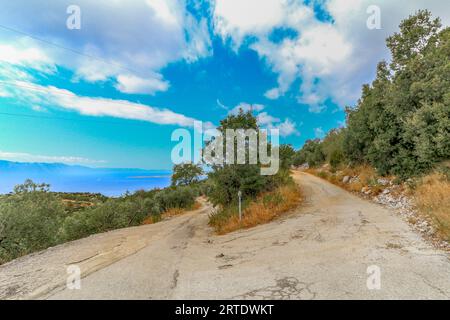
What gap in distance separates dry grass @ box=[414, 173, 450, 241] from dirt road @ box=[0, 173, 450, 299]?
2.02 ft

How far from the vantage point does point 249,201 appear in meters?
11.5

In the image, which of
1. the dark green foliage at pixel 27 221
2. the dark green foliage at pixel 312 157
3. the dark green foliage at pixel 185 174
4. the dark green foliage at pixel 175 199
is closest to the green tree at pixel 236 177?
the dark green foliage at pixel 27 221

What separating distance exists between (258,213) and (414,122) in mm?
7766

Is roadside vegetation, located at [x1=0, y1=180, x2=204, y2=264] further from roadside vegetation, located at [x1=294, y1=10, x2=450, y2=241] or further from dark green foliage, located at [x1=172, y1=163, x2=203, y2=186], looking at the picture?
dark green foliage, located at [x1=172, y1=163, x2=203, y2=186]

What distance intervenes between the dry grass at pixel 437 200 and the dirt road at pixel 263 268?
617mm

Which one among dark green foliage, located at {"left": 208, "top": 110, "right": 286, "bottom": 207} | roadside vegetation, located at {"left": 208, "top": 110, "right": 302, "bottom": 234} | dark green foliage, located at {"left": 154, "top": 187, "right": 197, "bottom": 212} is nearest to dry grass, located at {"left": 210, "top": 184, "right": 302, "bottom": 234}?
roadside vegetation, located at {"left": 208, "top": 110, "right": 302, "bottom": 234}

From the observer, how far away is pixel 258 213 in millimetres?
9820

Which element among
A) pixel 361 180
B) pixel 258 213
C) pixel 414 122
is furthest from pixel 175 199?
pixel 414 122

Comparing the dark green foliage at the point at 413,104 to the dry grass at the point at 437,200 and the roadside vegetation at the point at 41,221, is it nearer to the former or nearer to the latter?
the dry grass at the point at 437,200

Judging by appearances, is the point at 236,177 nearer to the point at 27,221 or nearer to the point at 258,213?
the point at 258,213

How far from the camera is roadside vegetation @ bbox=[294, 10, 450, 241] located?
348 inches

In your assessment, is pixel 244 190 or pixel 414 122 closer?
pixel 414 122
